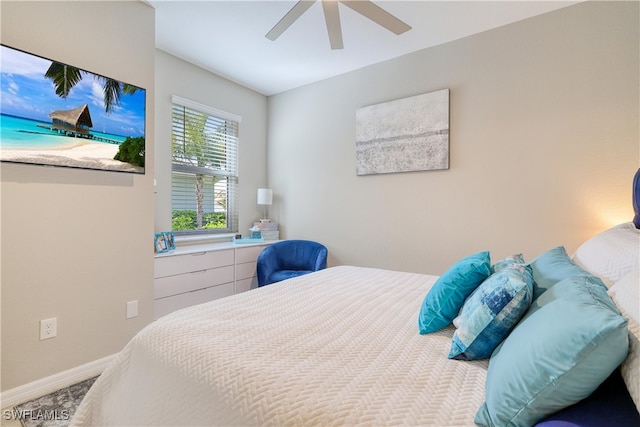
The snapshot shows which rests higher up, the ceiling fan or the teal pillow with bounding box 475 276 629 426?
the ceiling fan

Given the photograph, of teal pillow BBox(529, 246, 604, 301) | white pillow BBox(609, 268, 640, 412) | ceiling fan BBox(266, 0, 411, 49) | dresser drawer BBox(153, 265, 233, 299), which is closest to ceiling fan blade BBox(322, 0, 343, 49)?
ceiling fan BBox(266, 0, 411, 49)

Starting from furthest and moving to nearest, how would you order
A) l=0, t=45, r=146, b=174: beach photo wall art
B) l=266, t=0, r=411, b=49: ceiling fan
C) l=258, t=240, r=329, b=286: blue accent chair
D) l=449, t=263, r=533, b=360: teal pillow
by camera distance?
l=258, t=240, r=329, b=286: blue accent chair < l=266, t=0, r=411, b=49: ceiling fan < l=0, t=45, r=146, b=174: beach photo wall art < l=449, t=263, r=533, b=360: teal pillow

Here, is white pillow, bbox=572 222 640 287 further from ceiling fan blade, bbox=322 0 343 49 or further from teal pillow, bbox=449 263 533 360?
ceiling fan blade, bbox=322 0 343 49

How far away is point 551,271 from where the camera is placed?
1.21 m

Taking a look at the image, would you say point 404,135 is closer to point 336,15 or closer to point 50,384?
point 336,15

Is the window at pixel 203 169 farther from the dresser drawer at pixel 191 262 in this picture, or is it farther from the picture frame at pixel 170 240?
the dresser drawer at pixel 191 262

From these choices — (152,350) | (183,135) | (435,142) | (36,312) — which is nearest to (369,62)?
(435,142)

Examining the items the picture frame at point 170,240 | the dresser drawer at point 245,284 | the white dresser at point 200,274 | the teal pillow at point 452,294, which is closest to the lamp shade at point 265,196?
the white dresser at point 200,274

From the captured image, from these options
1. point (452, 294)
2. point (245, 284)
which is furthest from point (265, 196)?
point (452, 294)

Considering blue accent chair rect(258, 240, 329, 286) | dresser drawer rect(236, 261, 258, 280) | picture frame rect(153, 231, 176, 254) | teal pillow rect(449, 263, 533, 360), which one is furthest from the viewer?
dresser drawer rect(236, 261, 258, 280)

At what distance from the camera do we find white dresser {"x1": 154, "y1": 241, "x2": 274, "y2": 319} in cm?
265

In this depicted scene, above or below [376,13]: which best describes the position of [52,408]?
below

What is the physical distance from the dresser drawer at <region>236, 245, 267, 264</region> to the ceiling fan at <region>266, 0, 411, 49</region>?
2.14 m

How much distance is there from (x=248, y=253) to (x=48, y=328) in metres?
1.79
